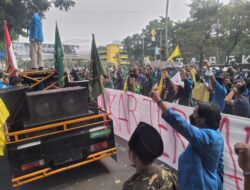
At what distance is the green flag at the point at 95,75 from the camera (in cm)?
562

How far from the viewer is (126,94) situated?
6.72m

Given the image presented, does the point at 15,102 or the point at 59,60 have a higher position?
the point at 59,60

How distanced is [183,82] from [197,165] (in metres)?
5.22

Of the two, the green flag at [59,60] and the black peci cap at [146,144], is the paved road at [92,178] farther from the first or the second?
the black peci cap at [146,144]

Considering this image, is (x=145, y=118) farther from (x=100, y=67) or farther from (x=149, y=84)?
(x=149, y=84)

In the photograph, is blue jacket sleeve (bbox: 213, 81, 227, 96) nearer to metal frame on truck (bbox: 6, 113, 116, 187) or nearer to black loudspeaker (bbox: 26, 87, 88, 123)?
metal frame on truck (bbox: 6, 113, 116, 187)

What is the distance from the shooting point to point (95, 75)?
5.67m

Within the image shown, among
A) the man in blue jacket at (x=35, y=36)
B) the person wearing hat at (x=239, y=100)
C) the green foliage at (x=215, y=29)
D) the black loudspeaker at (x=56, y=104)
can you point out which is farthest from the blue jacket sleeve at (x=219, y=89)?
the green foliage at (x=215, y=29)

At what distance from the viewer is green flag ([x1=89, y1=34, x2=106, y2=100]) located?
18.4 feet

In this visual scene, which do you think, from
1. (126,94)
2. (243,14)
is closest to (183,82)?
(126,94)

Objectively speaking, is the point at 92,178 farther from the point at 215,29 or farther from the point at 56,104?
the point at 215,29

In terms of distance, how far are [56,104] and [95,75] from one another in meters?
1.41

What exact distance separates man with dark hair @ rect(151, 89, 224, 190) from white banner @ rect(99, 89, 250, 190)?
4.54 feet

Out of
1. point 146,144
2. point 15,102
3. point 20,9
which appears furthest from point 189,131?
point 20,9
